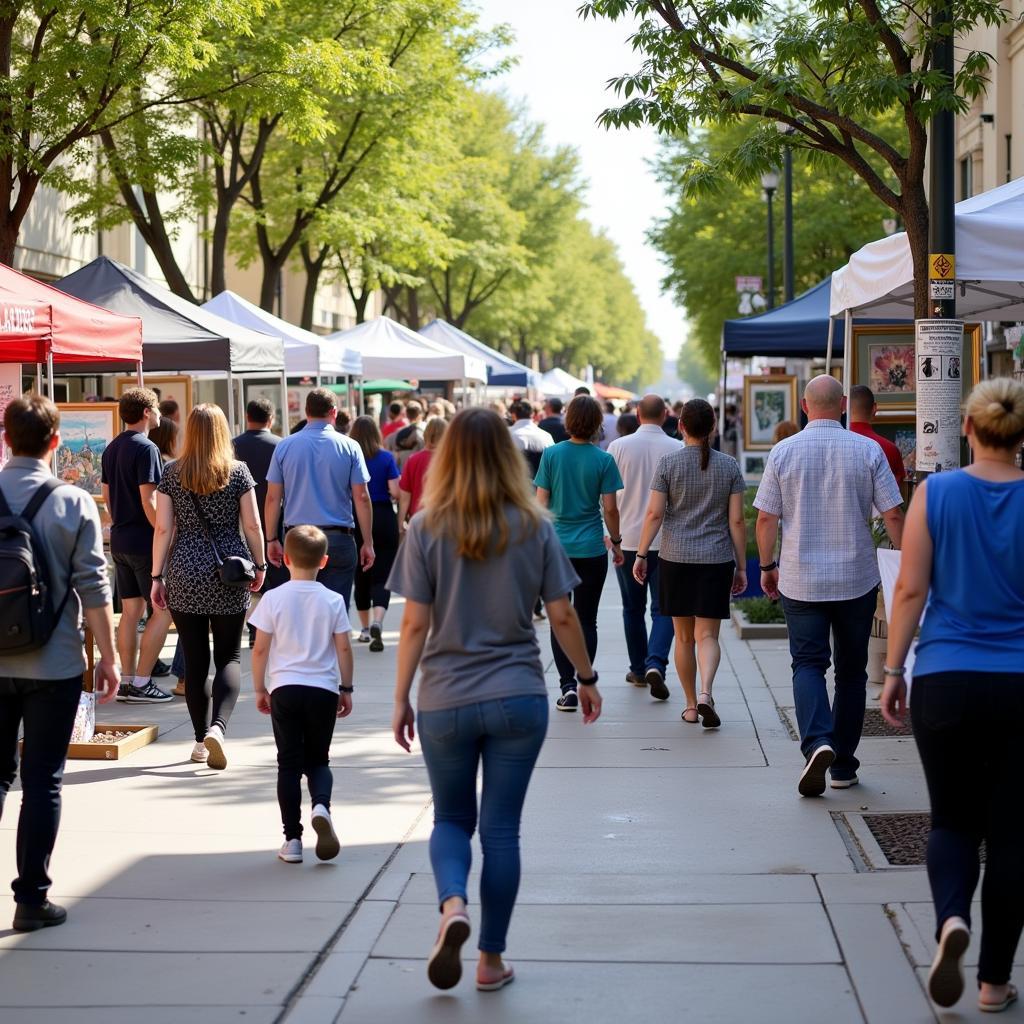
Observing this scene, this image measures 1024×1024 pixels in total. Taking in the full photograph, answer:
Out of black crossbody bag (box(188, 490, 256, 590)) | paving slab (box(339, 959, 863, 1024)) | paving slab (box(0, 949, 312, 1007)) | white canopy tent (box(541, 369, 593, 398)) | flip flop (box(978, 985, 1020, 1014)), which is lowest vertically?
paving slab (box(339, 959, 863, 1024))

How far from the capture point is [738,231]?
129 ft

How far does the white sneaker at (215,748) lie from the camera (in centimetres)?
804

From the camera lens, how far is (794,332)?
54.3 ft

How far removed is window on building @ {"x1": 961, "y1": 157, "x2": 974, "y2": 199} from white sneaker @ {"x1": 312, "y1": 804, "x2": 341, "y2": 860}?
71.5 feet

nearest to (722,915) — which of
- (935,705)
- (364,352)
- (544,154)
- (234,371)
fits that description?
(935,705)

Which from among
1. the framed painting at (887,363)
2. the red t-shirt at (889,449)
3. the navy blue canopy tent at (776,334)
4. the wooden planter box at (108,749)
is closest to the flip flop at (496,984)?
the wooden planter box at (108,749)

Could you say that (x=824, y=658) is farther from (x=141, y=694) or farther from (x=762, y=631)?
(x=762, y=631)

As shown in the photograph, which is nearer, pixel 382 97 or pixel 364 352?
pixel 364 352

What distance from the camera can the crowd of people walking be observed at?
177 inches

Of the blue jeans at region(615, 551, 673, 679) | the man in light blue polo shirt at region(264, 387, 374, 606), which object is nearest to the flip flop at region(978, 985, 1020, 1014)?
the blue jeans at region(615, 551, 673, 679)

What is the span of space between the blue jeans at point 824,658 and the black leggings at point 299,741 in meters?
2.34

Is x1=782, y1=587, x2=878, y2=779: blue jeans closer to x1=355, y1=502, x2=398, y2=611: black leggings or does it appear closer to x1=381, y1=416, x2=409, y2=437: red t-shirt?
x1=355, y1=502, x2=398, y2=611: black leggings

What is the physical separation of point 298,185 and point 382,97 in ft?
10.1

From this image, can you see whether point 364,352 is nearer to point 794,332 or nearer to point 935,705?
point 794,332
